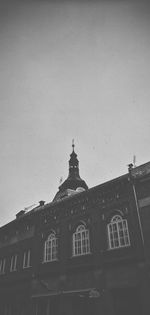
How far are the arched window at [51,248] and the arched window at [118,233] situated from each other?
4.74 metres

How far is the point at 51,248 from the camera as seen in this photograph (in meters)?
18.1

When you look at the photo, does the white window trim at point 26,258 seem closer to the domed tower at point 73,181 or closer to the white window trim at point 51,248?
the white window trim at point 51,248

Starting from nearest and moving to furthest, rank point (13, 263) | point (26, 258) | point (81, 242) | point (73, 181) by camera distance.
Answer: point (81, 242) < point (26, 258) < point (13, 263) < point (73, 181)

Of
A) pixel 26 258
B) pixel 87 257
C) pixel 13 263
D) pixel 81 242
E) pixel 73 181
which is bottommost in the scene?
pixel 87 257

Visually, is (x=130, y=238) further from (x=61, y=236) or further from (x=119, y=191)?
(x=61, y=236)

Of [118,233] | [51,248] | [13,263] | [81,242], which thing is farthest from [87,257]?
[13,263]

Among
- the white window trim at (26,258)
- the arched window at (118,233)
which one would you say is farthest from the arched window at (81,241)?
the white window trim at (26,258)

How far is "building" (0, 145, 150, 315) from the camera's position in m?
13.3

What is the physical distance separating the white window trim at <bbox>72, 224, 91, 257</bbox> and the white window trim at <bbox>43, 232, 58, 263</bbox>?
5.81ft

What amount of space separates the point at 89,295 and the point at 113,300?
4.96 feet

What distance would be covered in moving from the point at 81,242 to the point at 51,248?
117 inches

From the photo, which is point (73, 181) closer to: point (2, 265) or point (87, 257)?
point (2, 265)

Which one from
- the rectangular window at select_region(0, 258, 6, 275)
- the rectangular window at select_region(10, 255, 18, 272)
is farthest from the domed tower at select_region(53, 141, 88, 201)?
the rectangular window at select_region(0, 258, 6, 275)

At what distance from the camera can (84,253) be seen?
51.9 ft
